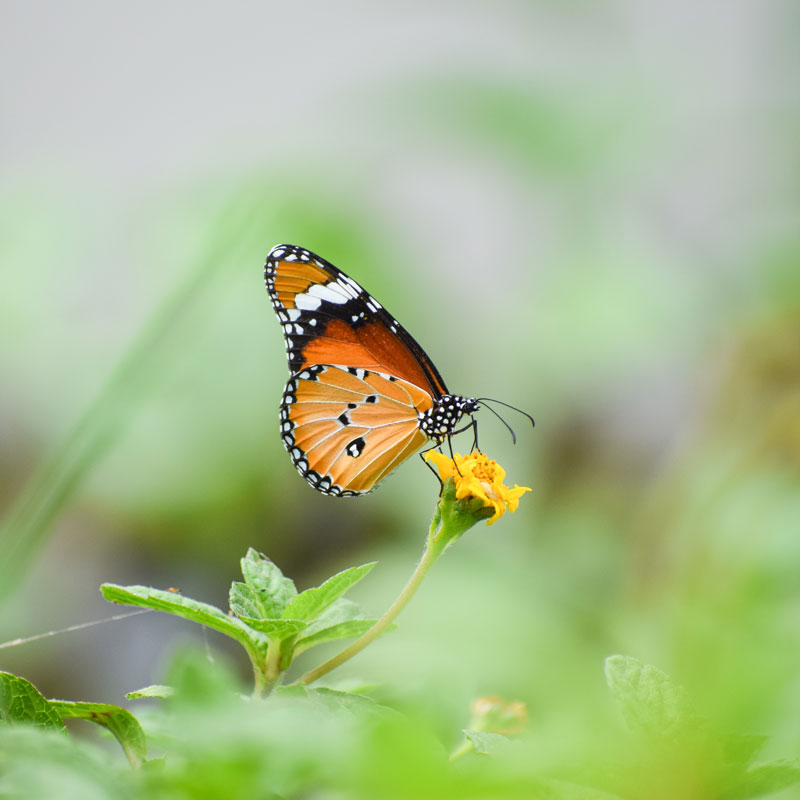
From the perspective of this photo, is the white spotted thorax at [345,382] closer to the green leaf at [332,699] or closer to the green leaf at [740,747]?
the green leaf at [332,699]

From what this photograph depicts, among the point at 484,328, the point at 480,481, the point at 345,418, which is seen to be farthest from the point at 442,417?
the point at 484,328

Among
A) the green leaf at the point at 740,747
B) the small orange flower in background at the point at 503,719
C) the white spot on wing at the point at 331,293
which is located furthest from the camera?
the white spot on wing at the point at 331,293

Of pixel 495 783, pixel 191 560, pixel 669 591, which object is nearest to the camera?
pixel 495 783

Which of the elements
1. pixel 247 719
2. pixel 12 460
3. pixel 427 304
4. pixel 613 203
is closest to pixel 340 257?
pixel 427 304

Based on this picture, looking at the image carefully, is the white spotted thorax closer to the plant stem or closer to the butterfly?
the butterfly

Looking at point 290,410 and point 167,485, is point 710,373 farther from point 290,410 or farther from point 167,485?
point 290,410

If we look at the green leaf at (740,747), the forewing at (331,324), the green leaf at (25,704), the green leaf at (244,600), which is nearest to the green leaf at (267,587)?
the green leaf at (244,600)

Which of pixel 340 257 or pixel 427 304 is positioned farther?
pixel 427 304
